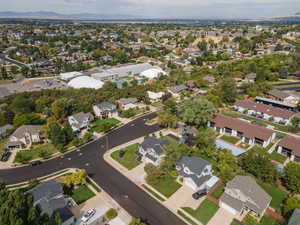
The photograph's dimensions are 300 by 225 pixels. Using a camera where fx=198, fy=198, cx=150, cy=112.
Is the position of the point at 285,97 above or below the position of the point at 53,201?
above

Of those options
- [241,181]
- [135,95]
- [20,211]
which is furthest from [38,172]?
[135,95]

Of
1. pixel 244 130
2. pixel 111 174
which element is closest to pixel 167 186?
pixel 111 174

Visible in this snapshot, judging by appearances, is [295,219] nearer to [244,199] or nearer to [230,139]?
[244,199]

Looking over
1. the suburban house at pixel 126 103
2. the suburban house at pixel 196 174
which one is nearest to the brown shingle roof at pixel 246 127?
the suburban house at pixel 196 174

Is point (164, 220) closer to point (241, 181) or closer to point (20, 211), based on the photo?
point (241, 181)

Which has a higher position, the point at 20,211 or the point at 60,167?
the point at 20,211

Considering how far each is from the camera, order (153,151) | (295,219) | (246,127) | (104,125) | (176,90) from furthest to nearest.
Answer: (176,90)
(104,125)
(246,127)
(153,151)
(295,219)

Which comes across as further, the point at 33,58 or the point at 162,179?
the point at 33,58
